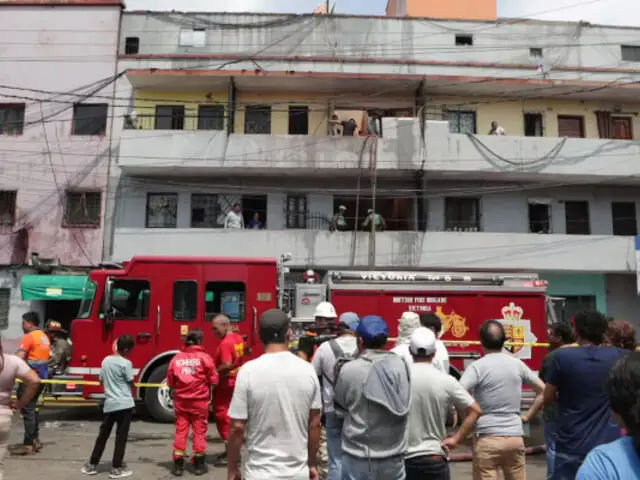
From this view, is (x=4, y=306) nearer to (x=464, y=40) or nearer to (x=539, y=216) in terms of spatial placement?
(x=539, y=216)

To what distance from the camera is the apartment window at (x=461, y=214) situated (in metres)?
19.0

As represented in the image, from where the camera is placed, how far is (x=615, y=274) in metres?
18.8

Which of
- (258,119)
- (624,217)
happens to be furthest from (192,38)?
(624,217)

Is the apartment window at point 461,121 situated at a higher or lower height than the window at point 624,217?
higher

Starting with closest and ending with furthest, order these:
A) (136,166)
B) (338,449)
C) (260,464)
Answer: (260,464), (338,449), (136,166)

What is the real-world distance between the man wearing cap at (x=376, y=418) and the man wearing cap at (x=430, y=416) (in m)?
0.21

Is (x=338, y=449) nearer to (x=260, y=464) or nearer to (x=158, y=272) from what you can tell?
(x=260, y=464)

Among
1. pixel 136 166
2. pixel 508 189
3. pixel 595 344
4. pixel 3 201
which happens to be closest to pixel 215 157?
pixel 136 166

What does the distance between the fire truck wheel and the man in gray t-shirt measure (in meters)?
6.87

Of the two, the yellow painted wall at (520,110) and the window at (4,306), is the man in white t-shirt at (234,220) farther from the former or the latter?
the yellow painted wall at (520,110)

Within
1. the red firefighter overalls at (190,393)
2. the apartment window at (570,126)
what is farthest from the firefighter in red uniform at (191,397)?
the apartment window at (570,126)

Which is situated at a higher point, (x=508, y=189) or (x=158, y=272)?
(x=508, y=189)

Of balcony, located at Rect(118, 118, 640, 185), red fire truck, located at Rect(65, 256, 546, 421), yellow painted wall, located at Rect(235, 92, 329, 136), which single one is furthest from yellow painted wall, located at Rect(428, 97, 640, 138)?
red fire truck, located at Rect(65, 256, 546, 421)

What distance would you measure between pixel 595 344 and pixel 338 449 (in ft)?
7.29
